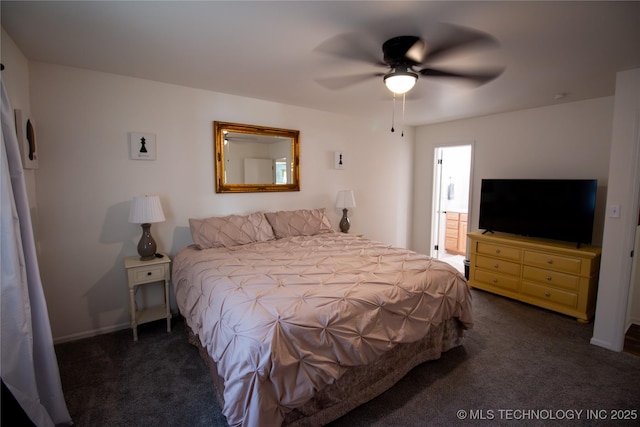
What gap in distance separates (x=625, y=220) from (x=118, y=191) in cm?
439

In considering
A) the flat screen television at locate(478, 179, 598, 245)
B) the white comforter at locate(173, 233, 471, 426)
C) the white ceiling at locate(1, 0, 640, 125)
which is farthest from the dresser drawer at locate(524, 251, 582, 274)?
the white ceiling at locate(1, 0, 640, 125)

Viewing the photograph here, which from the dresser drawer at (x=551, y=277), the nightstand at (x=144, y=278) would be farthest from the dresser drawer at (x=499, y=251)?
the nightstand at (x=144, y=278)

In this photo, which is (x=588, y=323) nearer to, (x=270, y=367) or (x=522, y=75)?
(x=522, y=75)

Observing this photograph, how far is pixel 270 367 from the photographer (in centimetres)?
139

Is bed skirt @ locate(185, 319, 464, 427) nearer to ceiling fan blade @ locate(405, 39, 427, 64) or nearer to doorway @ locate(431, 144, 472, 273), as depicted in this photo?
ceiling fan blade @ locate(405, 39, 427, 64)

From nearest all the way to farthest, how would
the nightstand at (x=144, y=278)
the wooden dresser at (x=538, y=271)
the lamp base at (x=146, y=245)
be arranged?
the nightstand at (x=144, y=278), the lamp base at (x=146, y=245), the wooden dresser at (x=538, y=271)

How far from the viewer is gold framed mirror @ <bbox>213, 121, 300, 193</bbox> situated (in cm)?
332

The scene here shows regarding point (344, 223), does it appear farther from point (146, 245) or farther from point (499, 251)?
point (146, 245)

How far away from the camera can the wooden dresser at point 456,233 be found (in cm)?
579

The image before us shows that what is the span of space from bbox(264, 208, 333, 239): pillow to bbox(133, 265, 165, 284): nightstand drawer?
120 cm

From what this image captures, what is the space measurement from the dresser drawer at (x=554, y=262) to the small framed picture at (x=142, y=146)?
4.14 m

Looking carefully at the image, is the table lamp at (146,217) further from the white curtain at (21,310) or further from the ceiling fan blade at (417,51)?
the ceiling fan blade at (417,51)

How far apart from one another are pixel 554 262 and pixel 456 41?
2591 mm

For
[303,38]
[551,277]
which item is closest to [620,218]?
[551,277]
